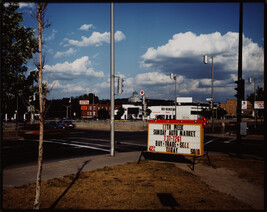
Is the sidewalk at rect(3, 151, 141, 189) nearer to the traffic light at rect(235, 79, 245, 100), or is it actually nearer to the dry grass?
the dry grass

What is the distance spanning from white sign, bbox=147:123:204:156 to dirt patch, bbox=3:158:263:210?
5.72 ft

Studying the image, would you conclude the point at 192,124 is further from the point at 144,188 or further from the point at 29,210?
the point at 29,210

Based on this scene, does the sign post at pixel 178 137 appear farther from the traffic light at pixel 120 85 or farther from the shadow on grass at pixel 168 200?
the shadow on grass at pixel 168 200

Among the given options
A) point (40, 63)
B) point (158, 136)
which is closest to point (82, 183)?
point (40, 63)

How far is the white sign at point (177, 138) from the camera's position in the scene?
382 inches

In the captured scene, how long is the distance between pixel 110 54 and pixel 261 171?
29.3ft

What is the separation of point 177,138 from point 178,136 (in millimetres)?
99

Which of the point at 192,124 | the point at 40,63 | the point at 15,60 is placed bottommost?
the point at 192,124

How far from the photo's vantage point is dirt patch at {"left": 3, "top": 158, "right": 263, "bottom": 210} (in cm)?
526

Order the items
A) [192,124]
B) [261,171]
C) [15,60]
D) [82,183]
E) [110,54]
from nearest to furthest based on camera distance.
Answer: [82,183]
[261,171]
[192,124]
[110,54]
[15,60]

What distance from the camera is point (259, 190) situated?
646 cm

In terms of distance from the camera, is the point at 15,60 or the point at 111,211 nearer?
the point at 111,211

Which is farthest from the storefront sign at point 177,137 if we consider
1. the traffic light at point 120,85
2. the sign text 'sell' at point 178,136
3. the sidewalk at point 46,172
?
the traffic light at point 120,85

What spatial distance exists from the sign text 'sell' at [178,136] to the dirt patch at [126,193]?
176 centimetres
